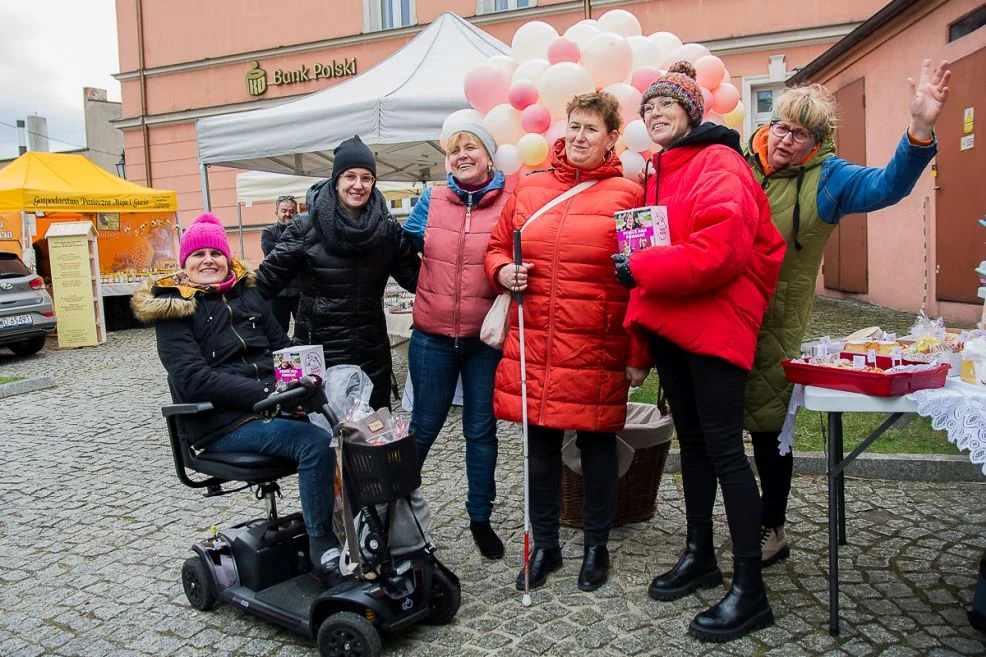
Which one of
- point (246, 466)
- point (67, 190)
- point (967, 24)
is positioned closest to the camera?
point (246, 466)

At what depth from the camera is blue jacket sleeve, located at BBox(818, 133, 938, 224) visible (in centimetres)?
258

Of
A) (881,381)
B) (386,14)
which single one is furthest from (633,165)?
(386,14)

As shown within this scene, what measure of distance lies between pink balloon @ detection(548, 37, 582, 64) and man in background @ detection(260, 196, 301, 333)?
2.00m

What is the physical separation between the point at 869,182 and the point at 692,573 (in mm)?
1596

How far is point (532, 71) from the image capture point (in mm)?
4406

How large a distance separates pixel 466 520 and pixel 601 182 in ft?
6.19

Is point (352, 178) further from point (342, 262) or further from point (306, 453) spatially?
point (306, 453)

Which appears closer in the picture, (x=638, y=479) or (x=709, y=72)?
(x=638, y=479)

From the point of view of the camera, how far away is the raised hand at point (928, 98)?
246 cm

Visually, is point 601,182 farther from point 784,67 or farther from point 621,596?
point 784,67

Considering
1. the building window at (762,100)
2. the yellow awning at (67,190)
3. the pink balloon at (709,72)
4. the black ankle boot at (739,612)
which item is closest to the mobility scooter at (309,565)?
the black ankle boot at (739,612)

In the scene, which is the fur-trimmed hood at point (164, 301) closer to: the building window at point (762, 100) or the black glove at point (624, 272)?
the black glove at point (624, 272)

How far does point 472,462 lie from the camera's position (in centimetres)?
343

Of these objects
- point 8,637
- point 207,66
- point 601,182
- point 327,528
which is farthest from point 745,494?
point 207,66
